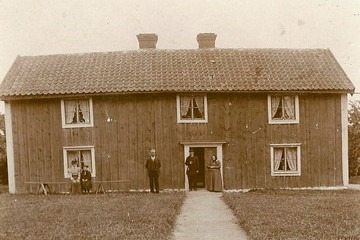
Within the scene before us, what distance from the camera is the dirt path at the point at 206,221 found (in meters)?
13.2

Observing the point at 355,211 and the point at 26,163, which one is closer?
the point at 355,211

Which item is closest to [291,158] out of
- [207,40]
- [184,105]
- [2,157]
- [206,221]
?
[184,105]

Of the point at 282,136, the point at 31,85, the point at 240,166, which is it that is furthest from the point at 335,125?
Result: the point at 31,85

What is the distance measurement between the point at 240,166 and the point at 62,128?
8.52 meters

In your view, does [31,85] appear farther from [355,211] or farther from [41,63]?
[355,211]

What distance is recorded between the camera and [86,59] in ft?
94.4

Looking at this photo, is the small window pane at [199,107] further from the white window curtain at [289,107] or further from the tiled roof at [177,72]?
the white window curtain at [289,107]

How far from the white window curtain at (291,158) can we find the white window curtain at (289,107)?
5.27 ft

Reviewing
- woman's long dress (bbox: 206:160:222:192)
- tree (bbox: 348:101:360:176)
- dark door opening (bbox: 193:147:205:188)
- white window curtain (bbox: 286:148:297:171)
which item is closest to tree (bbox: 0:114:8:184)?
dark door opening (bbox: 193:147:205:188)

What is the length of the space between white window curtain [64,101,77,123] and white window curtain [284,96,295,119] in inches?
392

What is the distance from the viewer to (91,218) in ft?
50.5

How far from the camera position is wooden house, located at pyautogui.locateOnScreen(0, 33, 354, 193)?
25656mm

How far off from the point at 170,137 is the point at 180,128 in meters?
0.63

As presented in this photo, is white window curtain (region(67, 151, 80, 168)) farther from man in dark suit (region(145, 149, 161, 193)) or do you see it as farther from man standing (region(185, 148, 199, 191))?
man standing (region(185, 148, 199, 191))
